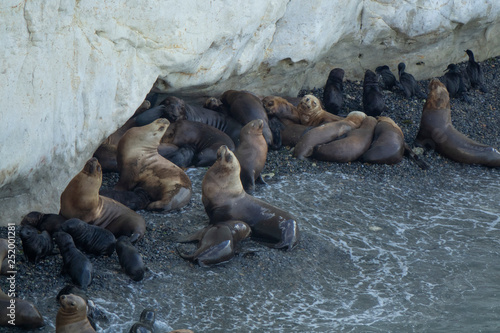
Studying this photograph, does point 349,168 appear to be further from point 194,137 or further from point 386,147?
point 194,137

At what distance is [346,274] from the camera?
6270 millimetres

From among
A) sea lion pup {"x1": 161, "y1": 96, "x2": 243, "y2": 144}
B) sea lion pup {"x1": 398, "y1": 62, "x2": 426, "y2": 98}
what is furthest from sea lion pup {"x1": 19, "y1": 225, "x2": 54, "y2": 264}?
sea lion pup {"x1": 398, "y1": 62, "x2": 426, "y2": 98}

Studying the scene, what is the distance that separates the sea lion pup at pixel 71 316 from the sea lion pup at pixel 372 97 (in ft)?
22.0

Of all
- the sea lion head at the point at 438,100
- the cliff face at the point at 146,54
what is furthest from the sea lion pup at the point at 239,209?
the sea lion head at the point at 438,100

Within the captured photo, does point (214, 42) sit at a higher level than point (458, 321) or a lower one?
higher

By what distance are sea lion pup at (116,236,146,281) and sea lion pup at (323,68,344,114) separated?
5.31m

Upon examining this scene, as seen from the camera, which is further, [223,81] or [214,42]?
[223,81]

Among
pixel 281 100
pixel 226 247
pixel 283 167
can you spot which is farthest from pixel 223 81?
pixel 226 247

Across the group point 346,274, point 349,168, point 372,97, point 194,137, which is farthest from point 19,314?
point 372,97

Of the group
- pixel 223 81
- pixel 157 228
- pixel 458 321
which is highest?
pixel 223 81

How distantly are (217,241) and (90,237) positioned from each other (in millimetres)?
1068

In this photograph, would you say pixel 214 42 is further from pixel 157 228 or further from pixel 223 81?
pixel 157 228

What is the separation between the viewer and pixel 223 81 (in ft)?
31.2

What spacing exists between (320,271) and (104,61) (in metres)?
2.84
